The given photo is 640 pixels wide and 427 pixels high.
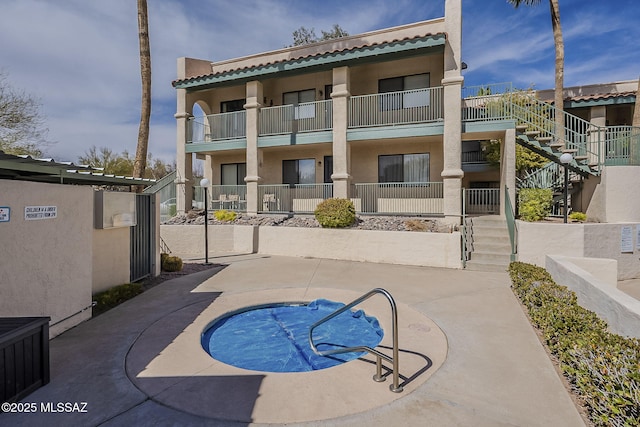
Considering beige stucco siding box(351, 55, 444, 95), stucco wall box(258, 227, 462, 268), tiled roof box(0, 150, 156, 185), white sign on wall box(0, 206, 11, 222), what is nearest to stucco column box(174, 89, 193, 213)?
stucco wall box(258, 227, 462, 268)

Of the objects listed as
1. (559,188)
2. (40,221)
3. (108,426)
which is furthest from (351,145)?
(108,426)

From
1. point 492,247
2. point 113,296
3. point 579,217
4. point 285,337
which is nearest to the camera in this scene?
point 285,337

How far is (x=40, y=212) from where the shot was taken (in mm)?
4965

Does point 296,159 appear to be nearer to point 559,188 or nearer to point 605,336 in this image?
point 559,188

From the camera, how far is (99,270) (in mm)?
7070

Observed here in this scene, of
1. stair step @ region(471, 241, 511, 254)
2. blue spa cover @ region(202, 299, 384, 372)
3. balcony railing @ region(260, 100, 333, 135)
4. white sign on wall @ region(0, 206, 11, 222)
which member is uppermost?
balcony railing @ region(260, 100, 333, 135)

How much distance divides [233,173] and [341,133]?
7744mm

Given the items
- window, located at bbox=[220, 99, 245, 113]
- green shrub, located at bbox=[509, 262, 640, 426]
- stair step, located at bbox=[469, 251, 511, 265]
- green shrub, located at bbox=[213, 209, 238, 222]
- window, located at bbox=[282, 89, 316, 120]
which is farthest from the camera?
window, located at bbox=[220, 99, 245, 113]

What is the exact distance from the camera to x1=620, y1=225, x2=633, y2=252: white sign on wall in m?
10.3

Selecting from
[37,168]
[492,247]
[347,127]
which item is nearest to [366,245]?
[492,247]

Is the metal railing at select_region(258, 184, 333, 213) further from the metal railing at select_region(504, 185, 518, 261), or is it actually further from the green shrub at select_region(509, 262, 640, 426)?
the green shrub at select_region(509, 262, 640, 426)

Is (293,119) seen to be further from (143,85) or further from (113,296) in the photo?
(113,296)

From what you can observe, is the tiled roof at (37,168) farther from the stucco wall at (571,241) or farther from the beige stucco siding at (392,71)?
the beige stucco siding at (392,71)

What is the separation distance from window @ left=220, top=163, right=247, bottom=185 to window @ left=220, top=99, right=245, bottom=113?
323 cm
